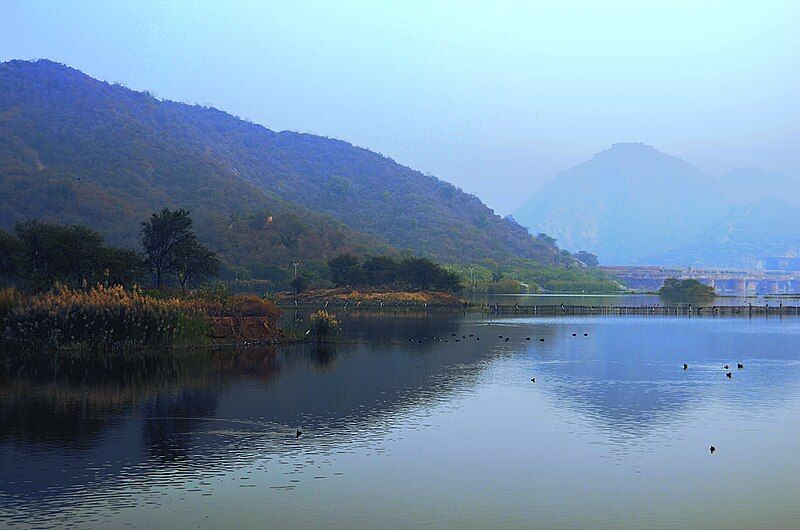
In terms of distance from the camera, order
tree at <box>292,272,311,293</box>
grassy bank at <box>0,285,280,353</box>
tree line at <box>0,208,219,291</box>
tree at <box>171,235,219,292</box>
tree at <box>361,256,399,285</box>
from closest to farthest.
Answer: grassy bank at <box>0,285,280,353</box>, tree line at <box>0,208,219,291</box>, tree at <box>171,235,219,292</box>, tree at <box>292,272,311,293</box>, tree at <box>361,256,399,285</box>

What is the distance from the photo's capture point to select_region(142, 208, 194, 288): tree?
272 ft

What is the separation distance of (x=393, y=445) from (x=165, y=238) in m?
57.8

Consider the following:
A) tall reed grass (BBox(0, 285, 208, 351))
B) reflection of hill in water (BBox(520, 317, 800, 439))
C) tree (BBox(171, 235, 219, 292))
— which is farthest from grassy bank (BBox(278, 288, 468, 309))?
tall reed grass (BBox(0, 285, 208, 351))

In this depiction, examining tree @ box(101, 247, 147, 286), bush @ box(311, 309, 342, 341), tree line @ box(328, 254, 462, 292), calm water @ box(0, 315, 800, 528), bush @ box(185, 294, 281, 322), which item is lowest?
calm water @ box(0, 315, 800, 528)

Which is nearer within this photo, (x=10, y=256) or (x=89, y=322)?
(x=89, y=322)

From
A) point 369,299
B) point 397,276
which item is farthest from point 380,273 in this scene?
point 369,299

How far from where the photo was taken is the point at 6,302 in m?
54.7

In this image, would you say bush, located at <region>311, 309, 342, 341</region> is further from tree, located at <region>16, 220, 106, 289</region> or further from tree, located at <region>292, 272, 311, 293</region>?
tree, located at <region>292, 272, 311, 293</region>

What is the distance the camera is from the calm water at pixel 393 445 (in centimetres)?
2281

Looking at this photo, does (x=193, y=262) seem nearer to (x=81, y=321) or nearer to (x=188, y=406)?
(x=81, y=321)

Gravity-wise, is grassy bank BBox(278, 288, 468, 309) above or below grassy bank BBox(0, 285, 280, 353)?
above

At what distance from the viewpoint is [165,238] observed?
83.2 meters

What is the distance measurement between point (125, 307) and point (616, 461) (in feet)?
116

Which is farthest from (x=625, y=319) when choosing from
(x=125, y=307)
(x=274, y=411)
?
(x=274, y=411)
